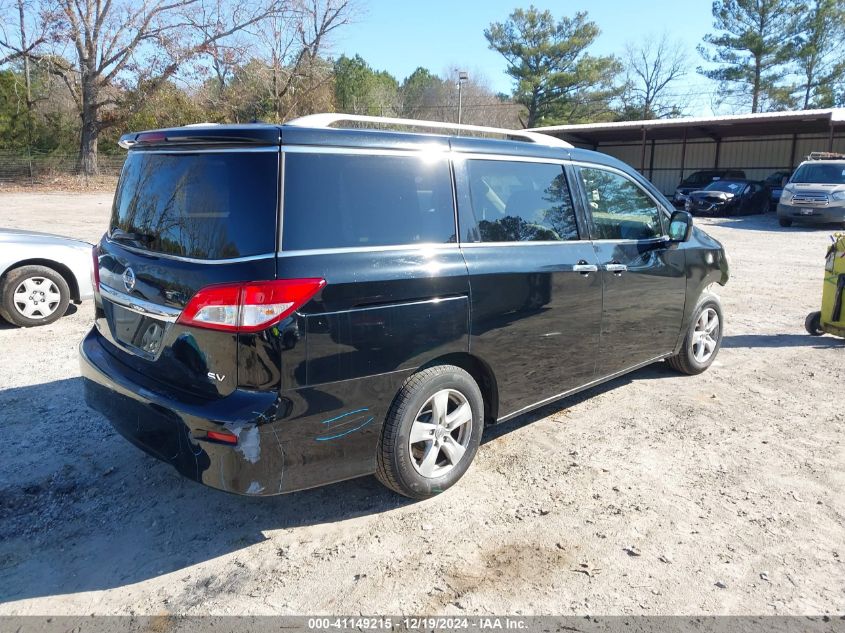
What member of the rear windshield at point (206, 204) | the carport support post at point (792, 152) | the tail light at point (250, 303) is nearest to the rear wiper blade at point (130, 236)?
the rear windshield at point (206, 204)

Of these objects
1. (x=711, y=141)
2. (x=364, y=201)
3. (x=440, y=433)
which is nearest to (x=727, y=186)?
(x=711, y=141)

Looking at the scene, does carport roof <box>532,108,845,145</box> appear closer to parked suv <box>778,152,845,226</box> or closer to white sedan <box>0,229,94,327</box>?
parked suv <box>778,152,845,226</box>

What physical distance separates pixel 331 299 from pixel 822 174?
21.8m

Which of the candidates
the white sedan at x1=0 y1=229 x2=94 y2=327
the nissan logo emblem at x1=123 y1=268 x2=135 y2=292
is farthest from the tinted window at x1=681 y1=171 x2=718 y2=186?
the nissan logo emblem at x1=123 y1=268 x2=135 y2=292

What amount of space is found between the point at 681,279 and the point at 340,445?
3.33 meters

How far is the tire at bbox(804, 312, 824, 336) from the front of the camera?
279 inches

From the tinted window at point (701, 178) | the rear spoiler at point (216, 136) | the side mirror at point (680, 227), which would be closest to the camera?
Answer: the rear spoiler at point (216, 136)

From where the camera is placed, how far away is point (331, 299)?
296 centimetres

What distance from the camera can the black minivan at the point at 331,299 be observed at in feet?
9.43

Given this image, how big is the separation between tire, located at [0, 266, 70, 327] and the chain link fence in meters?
29.8

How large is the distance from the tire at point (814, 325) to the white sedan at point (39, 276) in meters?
7.98

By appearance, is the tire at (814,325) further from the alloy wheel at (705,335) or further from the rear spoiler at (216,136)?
the rear spoiler at (216,136)

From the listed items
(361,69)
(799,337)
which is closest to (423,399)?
(799,337)

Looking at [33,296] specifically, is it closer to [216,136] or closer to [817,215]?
[216,136]
